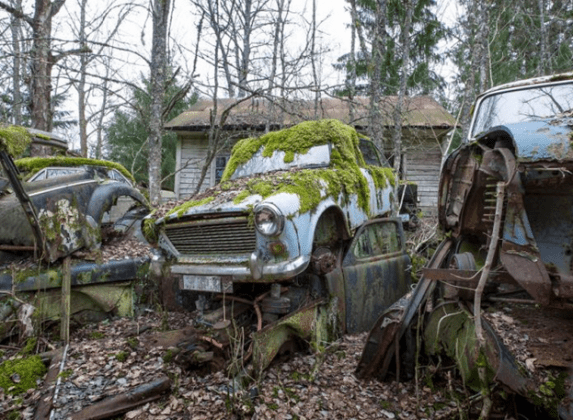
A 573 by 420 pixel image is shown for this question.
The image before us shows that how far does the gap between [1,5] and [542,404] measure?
1076 centimetres

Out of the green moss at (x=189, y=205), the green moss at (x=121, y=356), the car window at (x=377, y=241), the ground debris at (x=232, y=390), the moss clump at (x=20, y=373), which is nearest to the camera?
the ground debris at (x=232, y=390)

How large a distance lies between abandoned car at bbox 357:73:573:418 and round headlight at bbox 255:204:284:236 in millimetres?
1208

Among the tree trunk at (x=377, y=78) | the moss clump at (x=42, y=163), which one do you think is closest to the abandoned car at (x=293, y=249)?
the moss clump at (x=42, y=163)

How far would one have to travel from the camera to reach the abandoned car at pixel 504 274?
2301 millimetres

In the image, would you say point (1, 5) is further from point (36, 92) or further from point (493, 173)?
point (493, 173)

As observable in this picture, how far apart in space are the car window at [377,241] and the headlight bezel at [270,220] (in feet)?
4.38

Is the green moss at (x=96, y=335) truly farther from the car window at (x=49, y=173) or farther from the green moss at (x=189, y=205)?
the car window at (x=49, y=173)

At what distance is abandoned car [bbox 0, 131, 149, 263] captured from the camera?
4113 mm

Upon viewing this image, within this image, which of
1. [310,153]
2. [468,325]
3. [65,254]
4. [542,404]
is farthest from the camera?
[310,153]

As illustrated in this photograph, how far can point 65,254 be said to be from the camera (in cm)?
442

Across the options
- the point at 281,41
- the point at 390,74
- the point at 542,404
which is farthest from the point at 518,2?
the point at 542,404

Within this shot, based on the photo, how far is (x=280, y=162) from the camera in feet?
17.1

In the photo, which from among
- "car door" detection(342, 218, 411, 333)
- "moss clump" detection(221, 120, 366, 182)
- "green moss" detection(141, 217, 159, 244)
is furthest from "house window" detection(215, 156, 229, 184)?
"green moss" detection(141, 217, 159, 244)

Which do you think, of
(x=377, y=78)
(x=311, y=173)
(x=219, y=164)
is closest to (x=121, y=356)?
(x=311, y=173)
